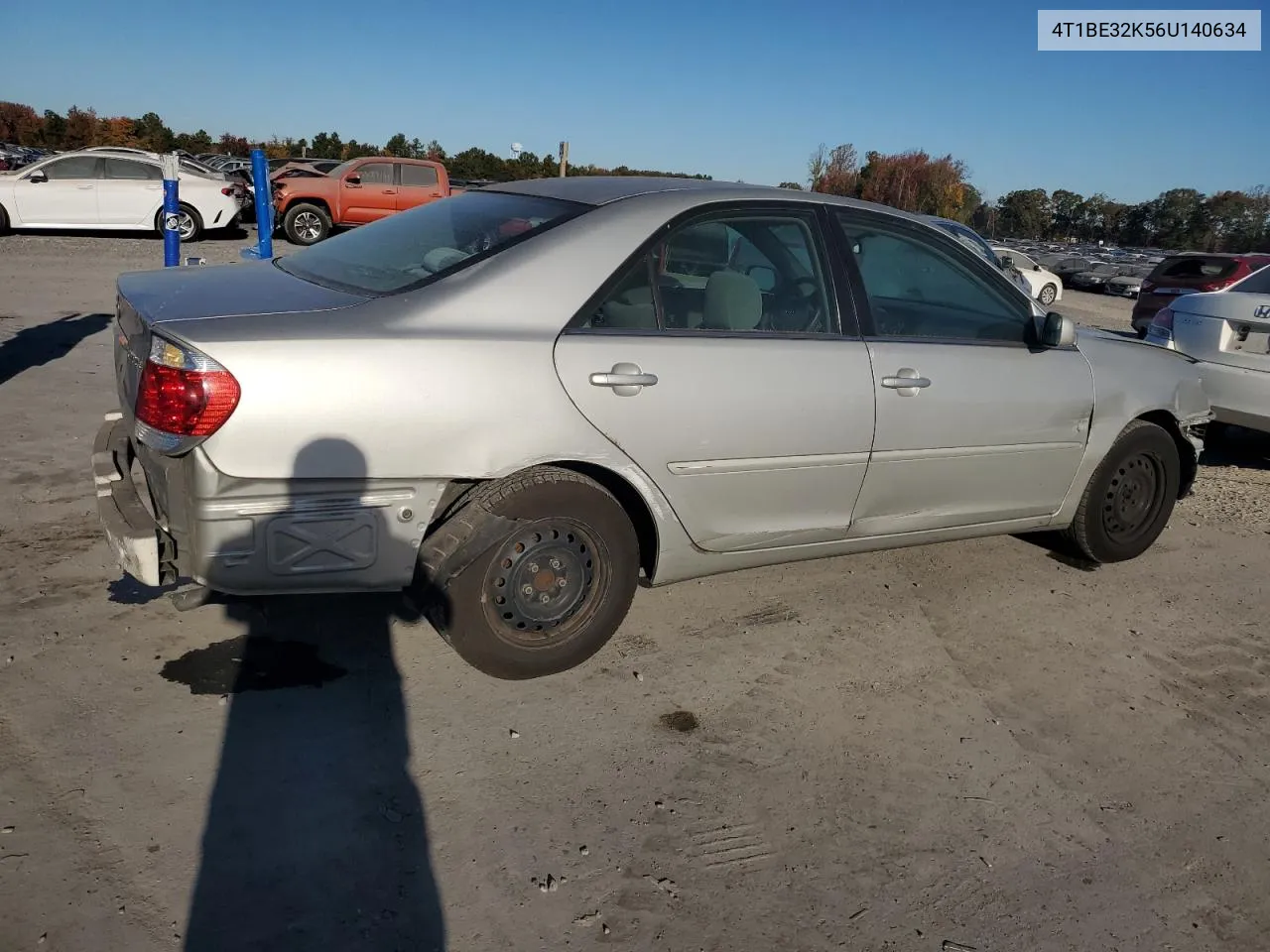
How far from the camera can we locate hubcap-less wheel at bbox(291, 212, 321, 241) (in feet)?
60.8

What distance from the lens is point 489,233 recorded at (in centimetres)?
344

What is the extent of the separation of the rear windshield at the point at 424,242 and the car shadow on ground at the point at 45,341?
14.0ft

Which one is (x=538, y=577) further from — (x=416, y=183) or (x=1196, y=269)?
(x=416, y=183)

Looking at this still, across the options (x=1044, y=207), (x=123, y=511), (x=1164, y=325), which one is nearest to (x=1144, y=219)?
(x=1044, y=207)

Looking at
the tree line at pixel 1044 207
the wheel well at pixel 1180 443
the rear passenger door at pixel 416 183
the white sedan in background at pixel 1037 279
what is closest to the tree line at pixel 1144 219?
the tree line at pixel 1044 207

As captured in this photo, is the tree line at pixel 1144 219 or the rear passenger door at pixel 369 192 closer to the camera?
the rear passenger door at pixel 369 192

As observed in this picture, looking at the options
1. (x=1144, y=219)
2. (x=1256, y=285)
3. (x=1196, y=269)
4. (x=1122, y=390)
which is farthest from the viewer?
(x=1144, y=219)

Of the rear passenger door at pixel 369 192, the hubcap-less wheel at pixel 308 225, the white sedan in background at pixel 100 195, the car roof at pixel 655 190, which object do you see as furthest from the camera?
the rear passenger door at pixel 369 192

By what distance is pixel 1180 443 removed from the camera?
16.1ft

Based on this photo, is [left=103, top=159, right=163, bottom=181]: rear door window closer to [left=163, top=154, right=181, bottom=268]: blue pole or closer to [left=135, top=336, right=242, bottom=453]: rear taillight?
Result: [left=163, top=154, right=181, bottom=268]: blue pole

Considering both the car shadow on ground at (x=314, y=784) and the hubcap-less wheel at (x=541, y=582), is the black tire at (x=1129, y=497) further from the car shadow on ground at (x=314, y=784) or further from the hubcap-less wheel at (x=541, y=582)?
the car shadow on ground at (x=314, y=784)

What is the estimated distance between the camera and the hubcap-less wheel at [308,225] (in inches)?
730

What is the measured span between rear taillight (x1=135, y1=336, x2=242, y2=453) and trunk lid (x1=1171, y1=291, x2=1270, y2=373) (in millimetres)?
6386

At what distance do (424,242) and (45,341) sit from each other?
608 cm
